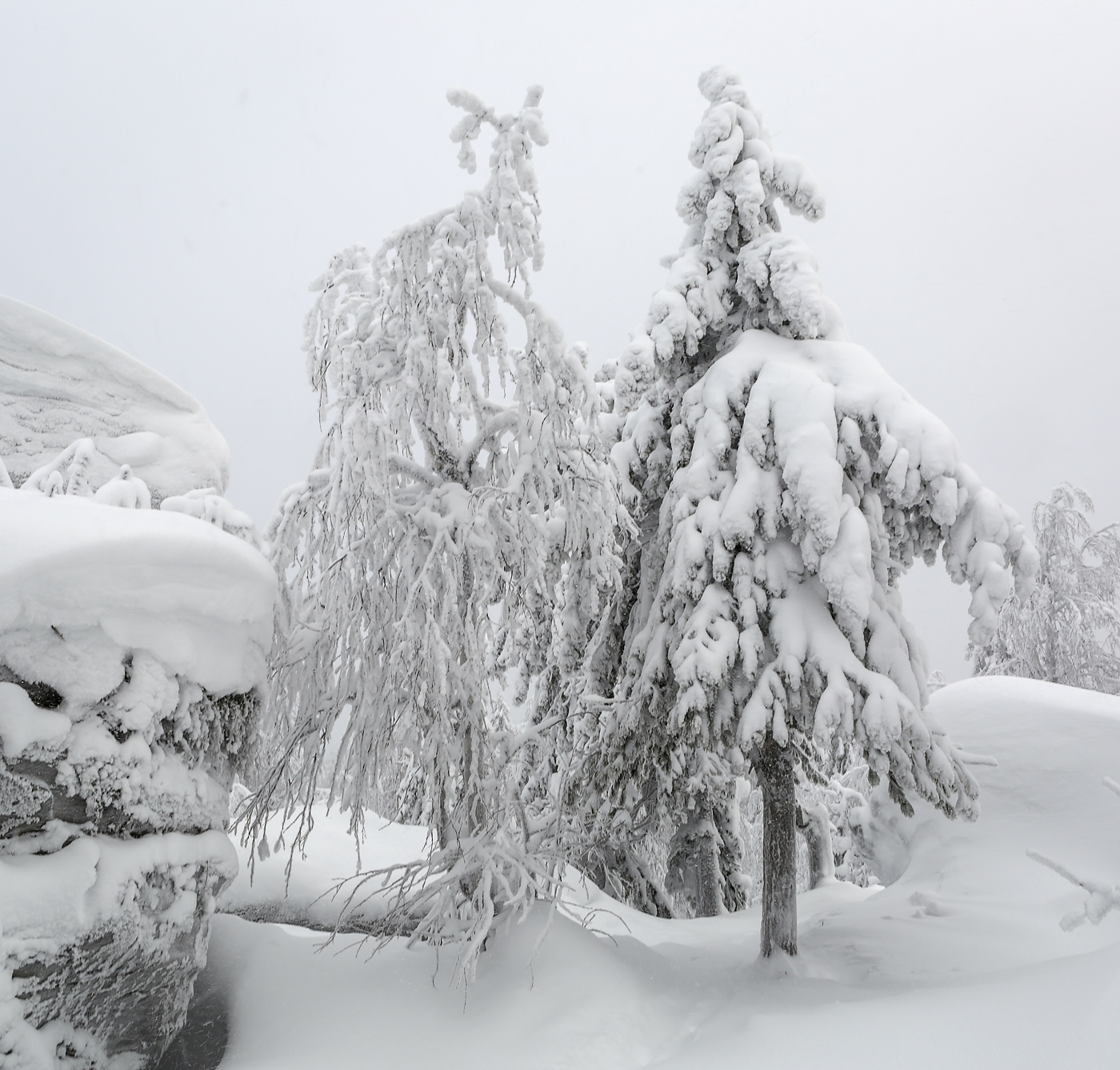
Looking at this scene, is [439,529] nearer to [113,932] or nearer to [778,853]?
[113,932]

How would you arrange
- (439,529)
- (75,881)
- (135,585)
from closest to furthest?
(75,881), (135,585), (439,529)

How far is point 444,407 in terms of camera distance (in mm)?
6430

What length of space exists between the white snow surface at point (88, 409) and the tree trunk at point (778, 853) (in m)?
6.56

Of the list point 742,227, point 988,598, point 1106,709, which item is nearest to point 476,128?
point 742,227

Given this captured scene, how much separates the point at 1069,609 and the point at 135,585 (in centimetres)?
1962

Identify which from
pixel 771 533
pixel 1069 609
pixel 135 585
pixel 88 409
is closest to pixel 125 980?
pixel 135 585

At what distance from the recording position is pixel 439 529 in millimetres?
6141

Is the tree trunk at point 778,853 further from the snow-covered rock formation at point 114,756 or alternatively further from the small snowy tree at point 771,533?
the snow-covered rock formation at point 114,756

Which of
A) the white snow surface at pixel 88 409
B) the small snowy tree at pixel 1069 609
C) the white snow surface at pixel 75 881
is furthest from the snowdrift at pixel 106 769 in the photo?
the small snowy tree at pixel 1069 609

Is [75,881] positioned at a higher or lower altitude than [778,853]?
higher

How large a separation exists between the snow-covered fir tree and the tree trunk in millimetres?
2510

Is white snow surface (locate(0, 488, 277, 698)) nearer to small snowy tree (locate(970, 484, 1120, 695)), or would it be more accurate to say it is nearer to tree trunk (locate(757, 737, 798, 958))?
tree trunk (locate(757, 737, 798, 958))

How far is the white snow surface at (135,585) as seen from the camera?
13.9ft

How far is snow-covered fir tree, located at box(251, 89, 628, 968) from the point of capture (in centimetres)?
605
